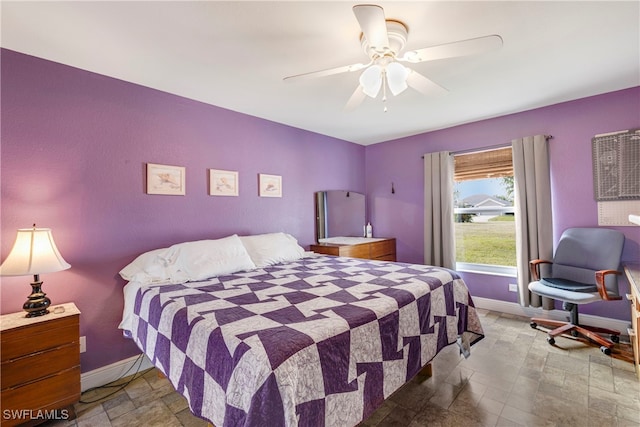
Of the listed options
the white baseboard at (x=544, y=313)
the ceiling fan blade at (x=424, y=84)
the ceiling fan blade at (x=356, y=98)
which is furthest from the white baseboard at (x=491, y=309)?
the ceiling fan blade at (x=424, y=84)

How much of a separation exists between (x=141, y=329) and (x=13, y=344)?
625 mm

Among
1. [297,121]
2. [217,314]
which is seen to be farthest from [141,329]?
[297,121]

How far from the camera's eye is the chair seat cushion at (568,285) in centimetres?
254

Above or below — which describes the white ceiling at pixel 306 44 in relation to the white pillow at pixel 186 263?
above

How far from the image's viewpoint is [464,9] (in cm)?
161

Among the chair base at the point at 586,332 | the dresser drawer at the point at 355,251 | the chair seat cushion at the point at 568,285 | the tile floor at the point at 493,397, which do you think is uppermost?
the dresser drawer at the point at 355,251

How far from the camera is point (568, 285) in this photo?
2631mm

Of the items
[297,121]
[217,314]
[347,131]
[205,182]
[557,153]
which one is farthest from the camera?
[347,131]

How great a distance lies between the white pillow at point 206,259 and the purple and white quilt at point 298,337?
12 cm

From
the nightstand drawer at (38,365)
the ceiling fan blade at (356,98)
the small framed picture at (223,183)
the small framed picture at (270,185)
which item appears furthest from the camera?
the small framed picture at (270,185)

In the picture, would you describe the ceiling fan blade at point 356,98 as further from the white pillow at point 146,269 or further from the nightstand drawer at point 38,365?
the nightstand drawer at point 38,365

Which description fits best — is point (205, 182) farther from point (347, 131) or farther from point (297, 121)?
point (347, 131)

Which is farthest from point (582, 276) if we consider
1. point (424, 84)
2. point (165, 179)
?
point (165, 179)

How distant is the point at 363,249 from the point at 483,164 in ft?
6.48
